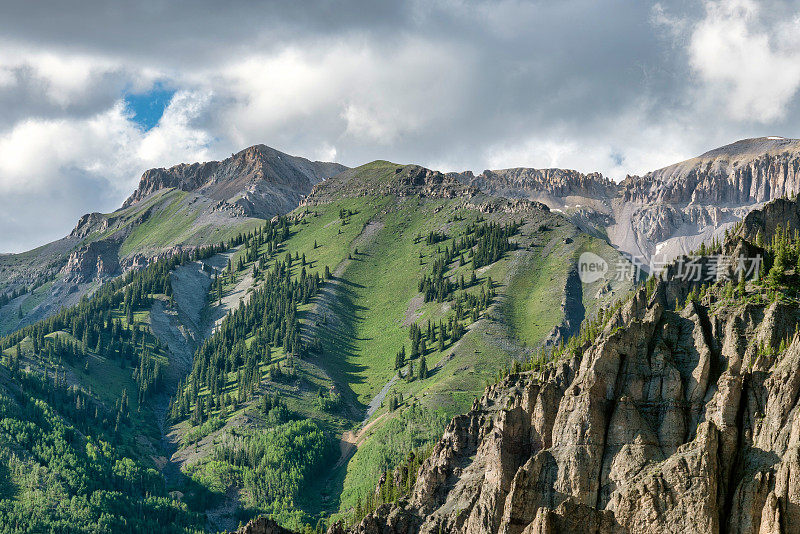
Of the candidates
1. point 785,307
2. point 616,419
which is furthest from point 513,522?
point 785,307

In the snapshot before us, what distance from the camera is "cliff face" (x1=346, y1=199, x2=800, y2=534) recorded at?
7699 cm

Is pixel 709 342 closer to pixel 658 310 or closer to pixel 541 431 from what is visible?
pixel 658 310

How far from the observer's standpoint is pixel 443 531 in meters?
114

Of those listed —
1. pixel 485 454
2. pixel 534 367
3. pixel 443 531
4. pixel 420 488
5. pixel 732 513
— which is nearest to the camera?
pixel 732 513

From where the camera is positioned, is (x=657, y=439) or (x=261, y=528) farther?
(x=261, y=528)

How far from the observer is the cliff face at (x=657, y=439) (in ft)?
253

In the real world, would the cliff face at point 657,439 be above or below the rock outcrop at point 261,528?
above

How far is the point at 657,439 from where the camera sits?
3561 inches

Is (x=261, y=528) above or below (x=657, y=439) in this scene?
below

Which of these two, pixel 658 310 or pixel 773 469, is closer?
pixel 773 469

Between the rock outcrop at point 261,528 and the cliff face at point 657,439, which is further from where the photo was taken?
the rock outcrop at point 261,528

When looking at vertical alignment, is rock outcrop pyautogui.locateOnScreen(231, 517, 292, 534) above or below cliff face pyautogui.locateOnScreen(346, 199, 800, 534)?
below

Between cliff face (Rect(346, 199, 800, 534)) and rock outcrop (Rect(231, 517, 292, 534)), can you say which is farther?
rock outcrop (Rect(231, 517, 292, 534))

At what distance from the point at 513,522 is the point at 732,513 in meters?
22.8
